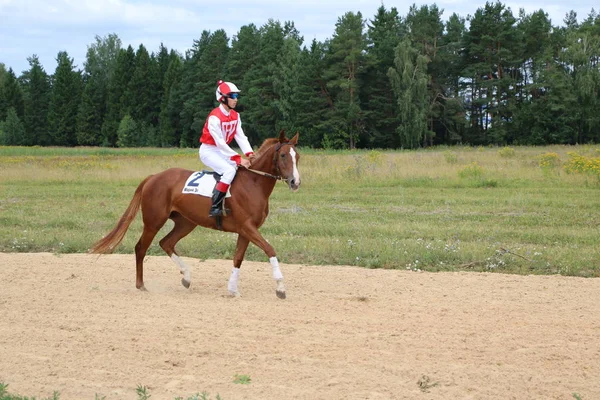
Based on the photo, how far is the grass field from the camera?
13.2 m

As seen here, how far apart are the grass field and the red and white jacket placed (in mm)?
3326

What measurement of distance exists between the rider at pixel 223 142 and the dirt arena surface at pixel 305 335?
156cm

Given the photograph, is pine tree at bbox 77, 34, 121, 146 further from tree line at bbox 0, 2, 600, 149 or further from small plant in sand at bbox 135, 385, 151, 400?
small plant in sand at bbox 135, 385, 151, 400

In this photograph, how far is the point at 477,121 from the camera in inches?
2864

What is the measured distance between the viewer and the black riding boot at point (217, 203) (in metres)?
10.4

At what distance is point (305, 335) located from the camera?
8133mm

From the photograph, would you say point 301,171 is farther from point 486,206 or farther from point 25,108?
point 25,108

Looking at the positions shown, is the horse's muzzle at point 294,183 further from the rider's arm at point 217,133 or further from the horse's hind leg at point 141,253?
the horse's hind leg at point 141,253

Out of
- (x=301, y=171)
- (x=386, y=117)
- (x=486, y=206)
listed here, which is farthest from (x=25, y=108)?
(x=486, y=206)

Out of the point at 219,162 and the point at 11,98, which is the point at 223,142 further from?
the point at 11,98

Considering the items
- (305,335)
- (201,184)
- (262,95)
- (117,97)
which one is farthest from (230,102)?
(117,97)

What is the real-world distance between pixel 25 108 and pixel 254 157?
315 ft

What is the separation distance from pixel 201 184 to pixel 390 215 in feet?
29.4

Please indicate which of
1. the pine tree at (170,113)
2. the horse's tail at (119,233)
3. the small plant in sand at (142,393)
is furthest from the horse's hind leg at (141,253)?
the pine tree at (170,113)
